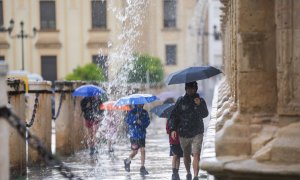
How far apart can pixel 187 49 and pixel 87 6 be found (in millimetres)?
8217

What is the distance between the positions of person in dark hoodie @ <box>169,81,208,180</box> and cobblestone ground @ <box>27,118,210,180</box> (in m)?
1.18

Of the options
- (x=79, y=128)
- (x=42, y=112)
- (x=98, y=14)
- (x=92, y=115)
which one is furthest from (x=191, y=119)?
(x=98, y=14)

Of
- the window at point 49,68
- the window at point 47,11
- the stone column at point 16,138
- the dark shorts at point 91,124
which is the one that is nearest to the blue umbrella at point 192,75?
the stone column at point 16,138

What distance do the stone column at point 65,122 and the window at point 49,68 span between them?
37961 mm

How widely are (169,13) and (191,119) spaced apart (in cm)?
4644

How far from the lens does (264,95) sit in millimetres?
8180

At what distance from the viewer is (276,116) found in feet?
26.6

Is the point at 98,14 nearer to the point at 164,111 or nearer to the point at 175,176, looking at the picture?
the point at 164,111

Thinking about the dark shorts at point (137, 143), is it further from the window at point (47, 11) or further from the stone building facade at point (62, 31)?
the window at point (47, 11)

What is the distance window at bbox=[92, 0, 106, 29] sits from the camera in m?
56.2

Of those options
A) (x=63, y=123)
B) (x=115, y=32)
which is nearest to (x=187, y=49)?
(x=115, y=32)

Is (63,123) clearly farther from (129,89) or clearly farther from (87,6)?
(87,6)

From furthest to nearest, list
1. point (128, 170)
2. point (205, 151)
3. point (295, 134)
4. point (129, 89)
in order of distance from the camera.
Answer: point (129, 89) < point (128, 170) < point (205, 151) < point (295, 134)

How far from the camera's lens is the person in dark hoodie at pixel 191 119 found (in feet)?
40.8
